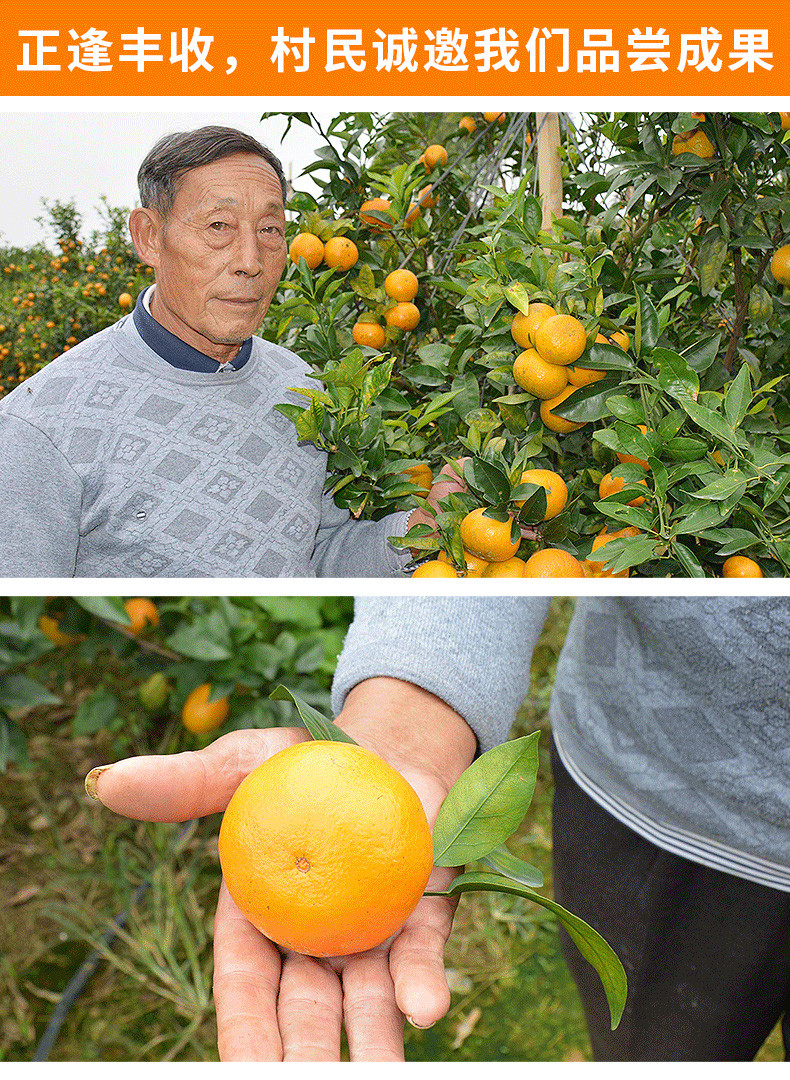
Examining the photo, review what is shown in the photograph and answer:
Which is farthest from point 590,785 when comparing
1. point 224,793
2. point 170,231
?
point 170,231

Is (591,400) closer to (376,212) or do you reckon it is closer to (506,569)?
(506,569)

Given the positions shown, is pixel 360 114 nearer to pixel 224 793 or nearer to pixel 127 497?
pixel 127 497

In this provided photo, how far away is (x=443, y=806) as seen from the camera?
52cm

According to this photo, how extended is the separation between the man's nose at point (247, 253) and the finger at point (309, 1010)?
55 cm

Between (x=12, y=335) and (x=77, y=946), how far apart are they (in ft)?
3.28

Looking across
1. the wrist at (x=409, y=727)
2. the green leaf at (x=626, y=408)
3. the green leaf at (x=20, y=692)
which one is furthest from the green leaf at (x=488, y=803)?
the green leaf at (x=20, y=692)

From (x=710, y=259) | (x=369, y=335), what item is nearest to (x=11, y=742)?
(x=369, y=335)

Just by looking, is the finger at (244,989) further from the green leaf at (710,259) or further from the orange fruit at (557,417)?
the green leaf at (710,259)

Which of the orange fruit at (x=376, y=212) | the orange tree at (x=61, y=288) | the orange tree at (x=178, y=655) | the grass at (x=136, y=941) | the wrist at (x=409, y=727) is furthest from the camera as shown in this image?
the grass at (x=136, y=941)

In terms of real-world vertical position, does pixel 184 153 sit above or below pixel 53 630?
above

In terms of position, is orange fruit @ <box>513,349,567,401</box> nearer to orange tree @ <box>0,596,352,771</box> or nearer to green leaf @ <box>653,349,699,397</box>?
green leaf @ <box>653,349,699,397</box>

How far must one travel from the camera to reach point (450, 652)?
2.37ft

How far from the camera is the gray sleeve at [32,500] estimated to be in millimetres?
759

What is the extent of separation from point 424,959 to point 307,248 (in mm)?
795
